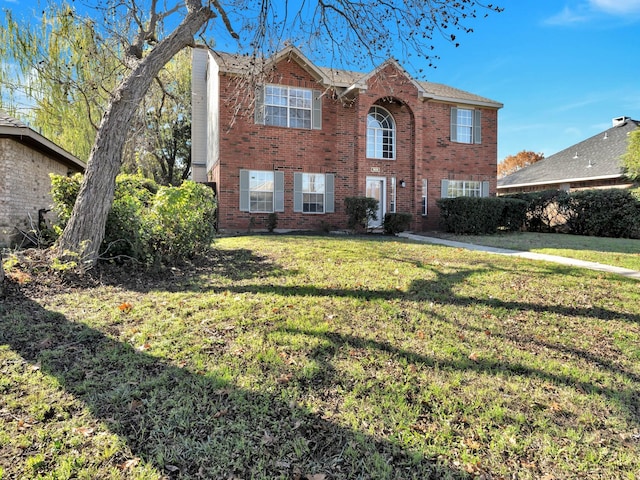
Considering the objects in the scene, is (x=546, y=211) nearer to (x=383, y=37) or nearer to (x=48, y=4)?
(x=383, y=37)

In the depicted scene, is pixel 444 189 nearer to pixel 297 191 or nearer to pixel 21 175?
pixel 297 191

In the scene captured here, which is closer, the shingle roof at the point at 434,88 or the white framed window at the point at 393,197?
the shingle roof at the point at 434,88

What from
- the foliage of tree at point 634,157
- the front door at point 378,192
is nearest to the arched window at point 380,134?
the front door at point 378,192

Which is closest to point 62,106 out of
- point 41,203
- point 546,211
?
point 41,203

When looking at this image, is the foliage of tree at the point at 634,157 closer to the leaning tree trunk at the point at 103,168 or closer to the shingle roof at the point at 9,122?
the leaning tree trunk at the point at 103,168

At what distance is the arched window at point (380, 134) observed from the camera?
16.0 m

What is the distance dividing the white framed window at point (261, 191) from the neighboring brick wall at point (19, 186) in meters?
6.09

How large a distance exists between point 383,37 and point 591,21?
6153mm

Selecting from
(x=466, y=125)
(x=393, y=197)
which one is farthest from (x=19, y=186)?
(x=466, y=125)

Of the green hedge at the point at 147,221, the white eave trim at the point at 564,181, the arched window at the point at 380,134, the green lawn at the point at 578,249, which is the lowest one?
the green lawn at the point at 578,249

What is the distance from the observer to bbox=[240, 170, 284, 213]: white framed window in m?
14.1

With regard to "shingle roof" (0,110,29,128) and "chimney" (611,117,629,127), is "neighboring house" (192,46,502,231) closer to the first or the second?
"shingle roof" (0,110,29,128)

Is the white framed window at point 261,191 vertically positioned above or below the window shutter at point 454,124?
below

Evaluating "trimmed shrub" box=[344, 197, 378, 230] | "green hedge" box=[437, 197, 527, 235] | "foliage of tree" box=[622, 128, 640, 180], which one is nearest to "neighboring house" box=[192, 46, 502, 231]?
"trimmed shrub" box=[344, 197, 378, 230]
